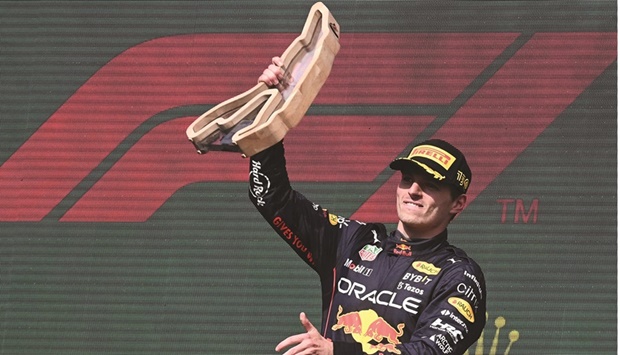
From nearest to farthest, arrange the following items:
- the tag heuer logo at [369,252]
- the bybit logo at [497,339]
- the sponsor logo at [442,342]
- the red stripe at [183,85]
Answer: the sponsor logo at [442,342], the tag heuer logo at [369,252], the bybit logo at [497,339], the red stripe at [183,85]

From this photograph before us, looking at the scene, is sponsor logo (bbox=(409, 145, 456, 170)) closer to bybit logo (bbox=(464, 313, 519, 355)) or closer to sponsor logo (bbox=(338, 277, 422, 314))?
→ sponsor logo (bbox=(338, 277, 422, 314))

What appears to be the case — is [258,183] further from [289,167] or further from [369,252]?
[289,167]

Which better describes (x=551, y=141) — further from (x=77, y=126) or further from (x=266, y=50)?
(x=77, y=126)

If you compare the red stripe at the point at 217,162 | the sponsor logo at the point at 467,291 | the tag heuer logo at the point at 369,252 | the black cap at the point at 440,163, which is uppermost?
the red stripe at the point at 217,162

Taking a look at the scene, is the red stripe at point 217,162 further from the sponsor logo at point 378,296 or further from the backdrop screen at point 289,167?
the sponsor logo at point 378,296

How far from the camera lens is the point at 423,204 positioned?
3.52m

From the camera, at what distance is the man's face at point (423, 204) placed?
3.51 meters

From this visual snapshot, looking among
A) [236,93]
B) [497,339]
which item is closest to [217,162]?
[236,93]

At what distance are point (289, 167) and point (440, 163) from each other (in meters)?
2.75

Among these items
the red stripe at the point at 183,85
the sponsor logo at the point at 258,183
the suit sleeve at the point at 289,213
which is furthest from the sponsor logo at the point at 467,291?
the red stripe at the point at 183,85

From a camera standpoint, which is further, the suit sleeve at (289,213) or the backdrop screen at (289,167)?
the backdrop screen at (289,167)

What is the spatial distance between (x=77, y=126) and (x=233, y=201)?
2.80 feet

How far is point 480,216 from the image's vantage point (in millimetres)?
6184

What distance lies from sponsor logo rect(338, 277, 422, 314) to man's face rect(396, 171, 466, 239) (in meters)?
0.20
